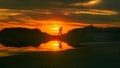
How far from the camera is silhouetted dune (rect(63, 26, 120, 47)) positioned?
68.8 metres

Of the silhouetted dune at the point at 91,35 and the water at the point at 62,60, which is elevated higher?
the water at the point at 62,60

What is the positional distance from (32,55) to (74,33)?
35196 mm

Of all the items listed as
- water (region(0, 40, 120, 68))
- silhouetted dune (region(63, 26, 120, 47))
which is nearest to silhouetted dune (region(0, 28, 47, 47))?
silhouetted dune (region(63, 26, 120, 47))

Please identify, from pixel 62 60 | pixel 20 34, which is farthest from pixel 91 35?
pixel 62 60

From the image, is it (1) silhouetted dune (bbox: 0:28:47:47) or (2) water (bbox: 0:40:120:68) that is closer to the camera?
(2) water (bbox: 0:40:120:68)

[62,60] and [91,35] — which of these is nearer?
[62,60]

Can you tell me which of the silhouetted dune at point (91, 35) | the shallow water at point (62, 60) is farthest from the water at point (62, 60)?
the silhouetted dune at point (91, 35)

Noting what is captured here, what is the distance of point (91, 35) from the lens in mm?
71188

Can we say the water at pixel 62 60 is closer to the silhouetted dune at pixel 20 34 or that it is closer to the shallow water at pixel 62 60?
the shallow water at pixel 62 60

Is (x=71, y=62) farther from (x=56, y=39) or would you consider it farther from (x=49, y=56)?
(x=56, y=39)

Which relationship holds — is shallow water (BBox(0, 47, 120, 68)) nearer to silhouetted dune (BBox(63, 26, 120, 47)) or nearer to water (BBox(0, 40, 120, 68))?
water (BBox(0, 40, 120, 68))

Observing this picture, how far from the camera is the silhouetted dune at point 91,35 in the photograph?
226ft

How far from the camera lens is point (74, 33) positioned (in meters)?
75.8

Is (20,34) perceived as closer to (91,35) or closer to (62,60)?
(91,35)
